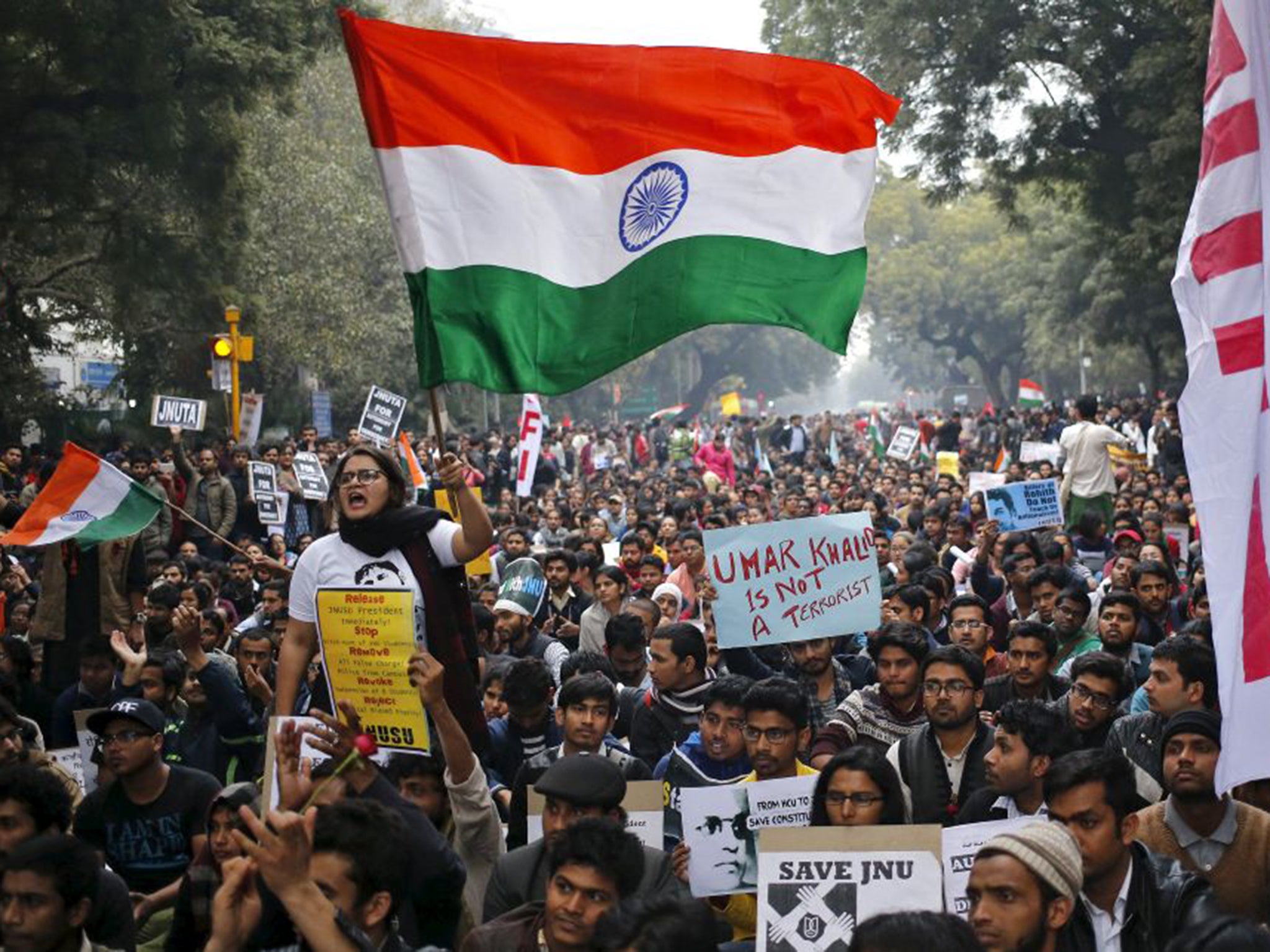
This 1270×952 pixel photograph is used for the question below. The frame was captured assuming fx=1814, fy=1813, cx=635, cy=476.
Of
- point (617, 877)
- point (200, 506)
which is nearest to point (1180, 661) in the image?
point (617, 877)

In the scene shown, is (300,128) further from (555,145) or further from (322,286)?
(555,145)

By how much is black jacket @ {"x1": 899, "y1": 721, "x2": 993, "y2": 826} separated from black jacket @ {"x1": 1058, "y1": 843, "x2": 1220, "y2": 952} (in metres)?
1.28

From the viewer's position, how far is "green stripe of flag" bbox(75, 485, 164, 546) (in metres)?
10.5

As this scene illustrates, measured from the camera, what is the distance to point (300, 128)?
37531mm

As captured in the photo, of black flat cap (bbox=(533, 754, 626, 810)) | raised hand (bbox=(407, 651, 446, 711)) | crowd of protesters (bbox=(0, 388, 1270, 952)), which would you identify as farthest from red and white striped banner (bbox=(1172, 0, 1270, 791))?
raised hand (bbox=(407, 651, 446, 711))

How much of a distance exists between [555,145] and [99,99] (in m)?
15.7

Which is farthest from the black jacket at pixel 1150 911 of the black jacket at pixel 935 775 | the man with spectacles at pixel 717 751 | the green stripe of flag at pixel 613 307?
the green stripe of flag at pixel 613 307

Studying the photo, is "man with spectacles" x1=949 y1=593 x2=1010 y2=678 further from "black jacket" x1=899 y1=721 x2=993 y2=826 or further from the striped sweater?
"black jacket" x1=899 y1=721 x2=993 y2=826

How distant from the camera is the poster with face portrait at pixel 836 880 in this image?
5.01 metres

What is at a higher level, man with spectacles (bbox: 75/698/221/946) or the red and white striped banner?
the red and white striped banner

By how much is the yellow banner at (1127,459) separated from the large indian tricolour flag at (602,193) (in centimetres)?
1536

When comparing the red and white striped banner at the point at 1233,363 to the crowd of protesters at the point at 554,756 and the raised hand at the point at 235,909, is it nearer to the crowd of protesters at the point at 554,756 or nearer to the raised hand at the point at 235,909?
the crowd of protesters at the point at 554,756

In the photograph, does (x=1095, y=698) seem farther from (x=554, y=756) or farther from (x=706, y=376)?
(x=706, y=376)

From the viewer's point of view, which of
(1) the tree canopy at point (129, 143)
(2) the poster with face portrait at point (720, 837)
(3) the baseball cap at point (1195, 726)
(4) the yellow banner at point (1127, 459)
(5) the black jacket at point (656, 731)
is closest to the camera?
(3) the baseball cap at point (1195, 726)
